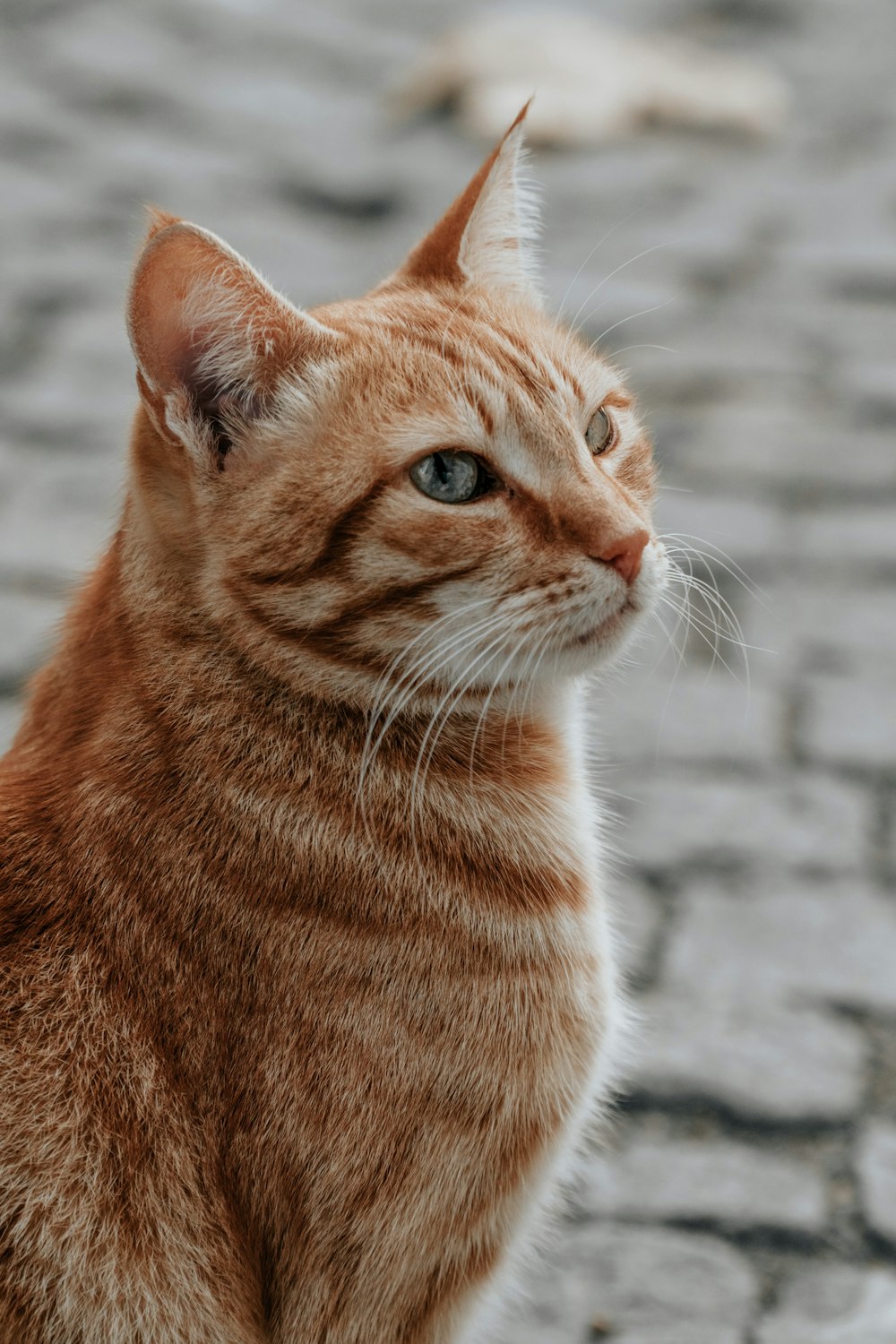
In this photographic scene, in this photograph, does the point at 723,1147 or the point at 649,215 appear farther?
the point at 649,215

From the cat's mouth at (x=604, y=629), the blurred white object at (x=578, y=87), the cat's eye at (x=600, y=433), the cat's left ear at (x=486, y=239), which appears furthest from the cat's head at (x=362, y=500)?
the blurred white object at (x=578, y=87)

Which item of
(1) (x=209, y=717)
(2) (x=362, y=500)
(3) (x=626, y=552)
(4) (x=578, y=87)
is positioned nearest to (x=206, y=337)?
(2) (x=362, y=500)

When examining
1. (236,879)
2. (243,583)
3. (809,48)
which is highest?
(809,48)

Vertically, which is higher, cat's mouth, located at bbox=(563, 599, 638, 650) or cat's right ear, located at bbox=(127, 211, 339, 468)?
cat's right ear, located at bbox=(127, 211, 339, 468)

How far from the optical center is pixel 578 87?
8047 mm

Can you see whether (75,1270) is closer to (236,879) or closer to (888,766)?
(236,879)

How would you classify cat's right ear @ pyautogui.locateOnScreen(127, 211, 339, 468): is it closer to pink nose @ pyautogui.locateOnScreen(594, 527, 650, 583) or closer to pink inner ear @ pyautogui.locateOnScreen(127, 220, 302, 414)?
pink inner ear @ pyautogui.locateOnScreen(127, 220, 302, 414)

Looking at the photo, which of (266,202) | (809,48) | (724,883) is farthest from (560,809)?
(809,48)

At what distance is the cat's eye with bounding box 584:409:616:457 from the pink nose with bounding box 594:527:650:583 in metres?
0.30

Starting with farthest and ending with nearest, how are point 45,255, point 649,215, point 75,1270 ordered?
point 649,215, point 45,255, point 75,1270

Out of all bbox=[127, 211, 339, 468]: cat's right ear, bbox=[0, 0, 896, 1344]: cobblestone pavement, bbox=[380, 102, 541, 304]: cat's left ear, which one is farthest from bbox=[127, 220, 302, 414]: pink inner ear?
bbox=[0, 0, 896, 1344]: cobblestone pavement

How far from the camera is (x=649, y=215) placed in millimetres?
7125

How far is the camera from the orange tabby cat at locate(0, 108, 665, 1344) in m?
2.23

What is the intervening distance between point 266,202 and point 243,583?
5.25m
